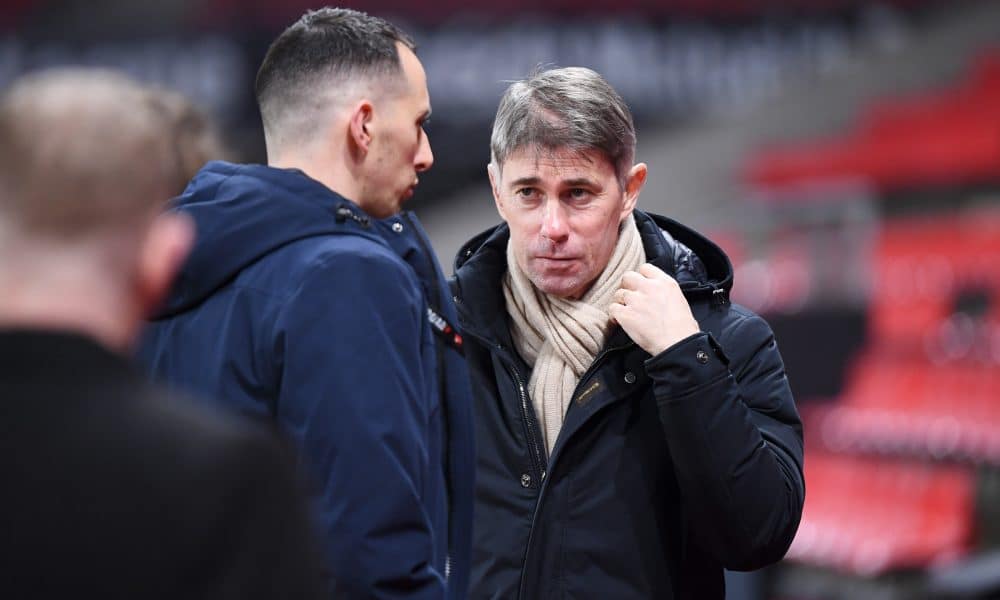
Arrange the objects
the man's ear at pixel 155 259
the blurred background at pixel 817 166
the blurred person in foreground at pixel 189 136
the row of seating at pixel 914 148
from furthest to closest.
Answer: the row of seating at pixel 914 148 → the blurred background at pixel 817 166 → the blurred person in foreground at pixel 189 136 → the man's ear at pixel 155 259

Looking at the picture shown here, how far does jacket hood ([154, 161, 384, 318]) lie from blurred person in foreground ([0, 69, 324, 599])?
61 centimetres

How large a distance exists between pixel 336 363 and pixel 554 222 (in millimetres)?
609

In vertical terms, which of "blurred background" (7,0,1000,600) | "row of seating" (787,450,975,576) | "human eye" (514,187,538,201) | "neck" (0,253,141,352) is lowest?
"row of seating" (787,450,975,576)

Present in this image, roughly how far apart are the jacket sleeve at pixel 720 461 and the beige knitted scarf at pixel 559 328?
18cm

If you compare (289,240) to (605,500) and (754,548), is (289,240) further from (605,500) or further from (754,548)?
(754,548)

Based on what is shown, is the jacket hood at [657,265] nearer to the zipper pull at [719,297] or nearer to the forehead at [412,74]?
the zipper pull at [719,297]

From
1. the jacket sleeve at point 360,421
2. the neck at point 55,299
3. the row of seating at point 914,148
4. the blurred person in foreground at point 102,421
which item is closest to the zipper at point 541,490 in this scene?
the jacket sleeve at point 360,421

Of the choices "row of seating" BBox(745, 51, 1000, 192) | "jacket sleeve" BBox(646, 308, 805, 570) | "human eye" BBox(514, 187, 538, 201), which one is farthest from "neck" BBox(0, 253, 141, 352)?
"row of seating" BBox(745, 51, 1000, 192)

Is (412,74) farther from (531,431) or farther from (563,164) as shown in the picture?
(531,431)

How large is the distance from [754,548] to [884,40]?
12.5 m

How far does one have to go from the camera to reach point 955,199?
29.7 feet

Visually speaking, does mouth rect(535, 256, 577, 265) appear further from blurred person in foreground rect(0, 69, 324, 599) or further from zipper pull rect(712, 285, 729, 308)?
blurred person in foreground rect(0, 69, 324, 599)

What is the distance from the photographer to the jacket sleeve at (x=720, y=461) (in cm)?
182

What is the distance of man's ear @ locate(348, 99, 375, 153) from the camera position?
173cm
